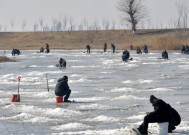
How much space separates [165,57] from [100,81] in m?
27.7

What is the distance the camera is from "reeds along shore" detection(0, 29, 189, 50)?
118 metres

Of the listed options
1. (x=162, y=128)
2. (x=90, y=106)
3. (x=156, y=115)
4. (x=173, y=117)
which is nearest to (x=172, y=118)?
(x=173, y=117)

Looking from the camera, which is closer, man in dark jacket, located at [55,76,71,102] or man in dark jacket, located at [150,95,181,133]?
man in dark jacket, located at [150,95,181,133]

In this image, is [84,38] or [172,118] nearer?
[172,118]

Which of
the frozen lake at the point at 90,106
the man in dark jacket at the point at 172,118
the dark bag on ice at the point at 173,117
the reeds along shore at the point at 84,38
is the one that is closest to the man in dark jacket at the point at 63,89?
the frozen lake at the point at 90,106

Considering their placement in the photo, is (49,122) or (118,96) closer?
(49,122)

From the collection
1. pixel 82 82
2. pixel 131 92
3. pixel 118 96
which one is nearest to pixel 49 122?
pixel 118 96

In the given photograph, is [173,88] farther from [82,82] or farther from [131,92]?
[82,82]

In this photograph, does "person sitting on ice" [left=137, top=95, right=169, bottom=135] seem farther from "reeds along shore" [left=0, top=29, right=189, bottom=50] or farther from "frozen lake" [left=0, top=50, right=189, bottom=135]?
"reeds along shore" [left=0, top=29, right=189, bottom=50]

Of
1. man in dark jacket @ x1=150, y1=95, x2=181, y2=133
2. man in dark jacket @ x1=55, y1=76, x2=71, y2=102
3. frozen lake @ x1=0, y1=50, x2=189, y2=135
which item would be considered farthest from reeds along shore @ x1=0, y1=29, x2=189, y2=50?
man in dark jacket @ x1=150, y1=95, x2=181, y2=133

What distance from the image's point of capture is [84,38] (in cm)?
13750

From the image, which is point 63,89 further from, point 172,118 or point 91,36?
point 91,36

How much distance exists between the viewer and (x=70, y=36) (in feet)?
470

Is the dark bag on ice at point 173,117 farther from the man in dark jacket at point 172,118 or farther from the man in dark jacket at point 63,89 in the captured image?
the man in dark jacket at point 63,89
